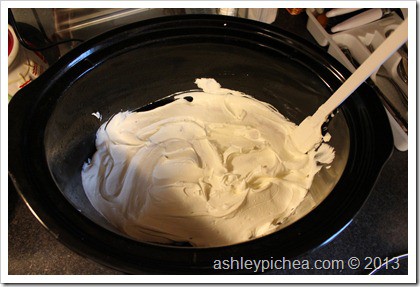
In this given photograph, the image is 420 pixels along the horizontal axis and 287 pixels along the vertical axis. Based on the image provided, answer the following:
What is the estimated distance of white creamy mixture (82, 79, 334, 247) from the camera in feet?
2.02

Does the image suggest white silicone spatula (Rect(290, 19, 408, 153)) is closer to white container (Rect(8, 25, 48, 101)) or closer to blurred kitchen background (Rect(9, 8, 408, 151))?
blurred kitchen background (Rect(9, 8, 408, 151))

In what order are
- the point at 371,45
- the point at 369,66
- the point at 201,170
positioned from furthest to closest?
the point at 371,45 → the point at 201,170 → the point at 369,66

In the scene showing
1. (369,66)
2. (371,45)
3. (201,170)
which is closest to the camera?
(369,66)

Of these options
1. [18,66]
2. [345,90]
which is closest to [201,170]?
[345,90]

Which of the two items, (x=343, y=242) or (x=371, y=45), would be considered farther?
(x=371, y=45)

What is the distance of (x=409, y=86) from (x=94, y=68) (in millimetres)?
572

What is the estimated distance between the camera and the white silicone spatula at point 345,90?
A: 0.48 m

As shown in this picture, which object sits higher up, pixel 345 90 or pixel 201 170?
pixel 345 90

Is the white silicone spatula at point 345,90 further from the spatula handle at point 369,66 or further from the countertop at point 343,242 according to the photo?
the countertop at point 343,242

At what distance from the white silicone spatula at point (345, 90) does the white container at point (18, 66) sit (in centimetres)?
50

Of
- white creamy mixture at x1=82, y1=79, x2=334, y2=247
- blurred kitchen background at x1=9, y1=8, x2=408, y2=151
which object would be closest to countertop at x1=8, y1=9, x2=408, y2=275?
white creamy mixture at x1=82, y1=79, x2=334, y2=247

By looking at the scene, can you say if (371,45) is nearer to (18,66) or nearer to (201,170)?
(201,170)

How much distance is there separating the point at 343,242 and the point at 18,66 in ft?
2.22

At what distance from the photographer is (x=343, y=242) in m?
0.69
